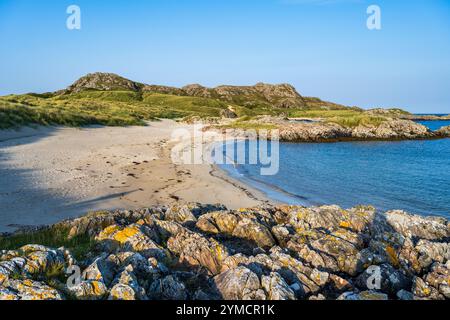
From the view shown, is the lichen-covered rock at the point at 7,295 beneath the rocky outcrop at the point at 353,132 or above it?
beneath

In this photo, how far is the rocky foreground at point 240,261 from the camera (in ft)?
19.1

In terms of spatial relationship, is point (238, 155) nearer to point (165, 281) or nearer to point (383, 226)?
point (383, 226)

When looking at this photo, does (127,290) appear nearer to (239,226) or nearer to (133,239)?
(133,239)

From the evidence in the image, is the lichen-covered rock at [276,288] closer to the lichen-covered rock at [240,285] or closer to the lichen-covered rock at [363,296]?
the lichen-covered rock at [240,285]

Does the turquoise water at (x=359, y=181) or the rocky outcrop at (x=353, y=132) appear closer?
the turquoise water at (x=359, y=181)

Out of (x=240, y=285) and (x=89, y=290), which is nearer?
(x=89, y=290)

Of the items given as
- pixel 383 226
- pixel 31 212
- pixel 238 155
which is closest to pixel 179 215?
pixel 383 226

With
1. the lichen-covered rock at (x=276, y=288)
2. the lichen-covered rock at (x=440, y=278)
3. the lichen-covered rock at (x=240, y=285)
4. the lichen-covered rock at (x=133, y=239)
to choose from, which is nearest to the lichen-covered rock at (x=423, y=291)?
the lichen-covered rock at (x=440, y=278)

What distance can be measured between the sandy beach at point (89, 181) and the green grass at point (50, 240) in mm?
4196

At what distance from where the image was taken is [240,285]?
6082mm

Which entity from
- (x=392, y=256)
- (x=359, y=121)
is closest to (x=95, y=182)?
(x=392, y=256)

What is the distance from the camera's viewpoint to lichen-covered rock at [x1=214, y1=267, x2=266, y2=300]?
584cm

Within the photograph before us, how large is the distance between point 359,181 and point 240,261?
25.1 meters

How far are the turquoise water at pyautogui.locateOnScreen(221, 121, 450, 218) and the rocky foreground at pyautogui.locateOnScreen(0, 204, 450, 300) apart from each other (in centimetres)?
1131
